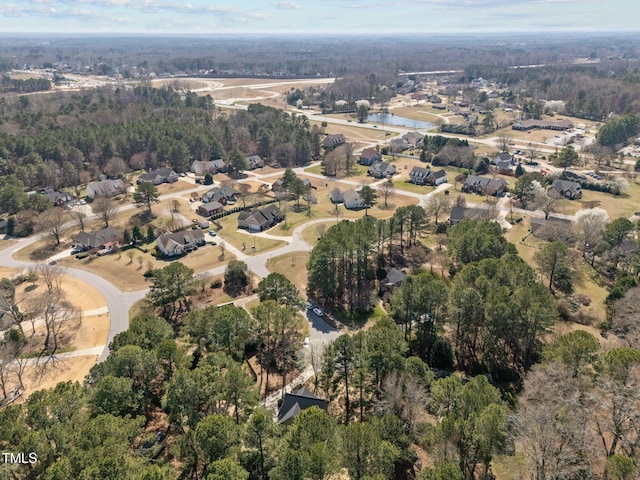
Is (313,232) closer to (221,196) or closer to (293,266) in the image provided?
(293,266)

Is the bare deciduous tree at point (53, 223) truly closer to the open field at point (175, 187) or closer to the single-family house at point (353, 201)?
the open field at point (175, 187)

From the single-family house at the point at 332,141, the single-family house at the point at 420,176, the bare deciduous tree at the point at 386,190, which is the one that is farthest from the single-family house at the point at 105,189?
the single-family house at the point at 420,176

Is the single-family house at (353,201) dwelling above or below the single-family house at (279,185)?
below

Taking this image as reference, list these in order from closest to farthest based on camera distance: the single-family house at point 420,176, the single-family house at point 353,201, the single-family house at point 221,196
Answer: the single-family house at point 353,201
the single-family house at point 221,196
the single-family house at point 420,176

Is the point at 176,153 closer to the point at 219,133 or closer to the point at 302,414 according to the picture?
the point at 219,133

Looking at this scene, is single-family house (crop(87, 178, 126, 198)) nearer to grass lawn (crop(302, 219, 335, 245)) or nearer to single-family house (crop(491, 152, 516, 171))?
grass lawn (crop(302, 219, 335, 245))

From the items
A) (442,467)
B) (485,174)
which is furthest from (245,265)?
(485,174)
